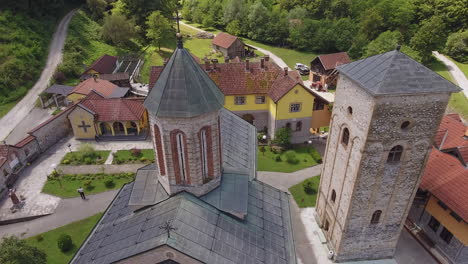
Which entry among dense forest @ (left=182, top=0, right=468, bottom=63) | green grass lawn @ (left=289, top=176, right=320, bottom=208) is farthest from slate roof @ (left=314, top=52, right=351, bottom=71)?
green grass lawn @ (left=289, top=176, right=320, bottom=208)

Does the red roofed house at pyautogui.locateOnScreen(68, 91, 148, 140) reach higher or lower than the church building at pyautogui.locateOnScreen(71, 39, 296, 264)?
lower

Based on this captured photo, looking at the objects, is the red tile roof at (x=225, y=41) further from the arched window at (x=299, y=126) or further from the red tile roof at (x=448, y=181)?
the red tile roof at (x=448, y=181)

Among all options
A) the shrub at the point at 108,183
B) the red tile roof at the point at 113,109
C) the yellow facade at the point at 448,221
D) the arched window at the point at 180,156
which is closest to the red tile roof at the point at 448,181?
the yellow facade at the point at 448,221

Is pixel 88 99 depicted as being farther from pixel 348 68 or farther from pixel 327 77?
pixel 327 77

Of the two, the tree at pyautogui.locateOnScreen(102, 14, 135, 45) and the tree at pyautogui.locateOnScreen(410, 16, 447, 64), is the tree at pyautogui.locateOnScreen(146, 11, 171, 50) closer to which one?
the tree at pyautogui.locateOnScreen(102, 14, 135, 45)

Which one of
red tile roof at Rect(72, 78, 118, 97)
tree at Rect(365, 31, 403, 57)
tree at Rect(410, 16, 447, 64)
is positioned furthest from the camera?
tree at Rect(410, 16, 447, 64)
